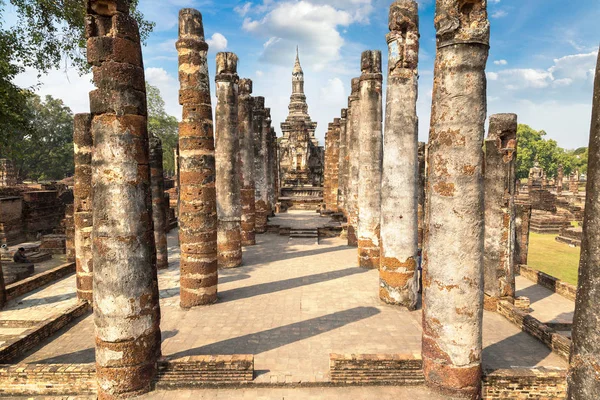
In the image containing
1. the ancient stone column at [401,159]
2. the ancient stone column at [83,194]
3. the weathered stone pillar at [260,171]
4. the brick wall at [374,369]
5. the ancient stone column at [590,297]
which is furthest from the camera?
the weathered stone pillar at [260,171]

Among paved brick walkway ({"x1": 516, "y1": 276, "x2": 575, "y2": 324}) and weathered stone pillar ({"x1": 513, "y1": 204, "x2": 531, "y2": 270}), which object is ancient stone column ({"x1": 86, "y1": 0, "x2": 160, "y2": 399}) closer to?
paved brick walkway ({"x1": 516, "y1": 276, "x2": 575, "y2": 324})

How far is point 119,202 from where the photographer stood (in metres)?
5.76

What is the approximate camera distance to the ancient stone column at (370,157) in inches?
490

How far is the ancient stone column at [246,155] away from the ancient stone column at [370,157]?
5663mm

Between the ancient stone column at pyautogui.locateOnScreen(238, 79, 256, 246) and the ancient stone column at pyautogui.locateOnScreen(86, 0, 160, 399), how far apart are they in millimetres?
10383

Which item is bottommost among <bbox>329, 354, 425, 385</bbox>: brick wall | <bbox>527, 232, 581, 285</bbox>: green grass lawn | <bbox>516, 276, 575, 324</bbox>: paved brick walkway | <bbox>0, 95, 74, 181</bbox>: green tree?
<bbox>527, 232, 581, 285</bbox>: green grass lawn

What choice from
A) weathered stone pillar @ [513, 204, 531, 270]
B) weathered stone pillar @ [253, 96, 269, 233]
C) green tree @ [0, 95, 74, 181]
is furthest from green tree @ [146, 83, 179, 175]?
weathered stone pillar @ [513, 204, 531, 270]

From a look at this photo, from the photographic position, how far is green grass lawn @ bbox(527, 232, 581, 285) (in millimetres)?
15659

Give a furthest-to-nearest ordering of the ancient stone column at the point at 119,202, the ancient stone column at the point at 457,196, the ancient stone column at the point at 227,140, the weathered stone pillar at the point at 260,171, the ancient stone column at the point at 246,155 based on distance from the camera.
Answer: the weathered stone pillar at the point at 260,171
the ancient stone column at the point at 246,155
the ancient stone column at the point at 227,140
the ancient stone column at the point at 119,202
the ancient stone column at the point at 457,196

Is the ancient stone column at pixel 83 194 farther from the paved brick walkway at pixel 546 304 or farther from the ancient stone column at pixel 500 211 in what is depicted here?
the paved brick walkway at pixel 546 304

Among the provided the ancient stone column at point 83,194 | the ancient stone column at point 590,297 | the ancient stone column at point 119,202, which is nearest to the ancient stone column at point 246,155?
the ancient stone column at point 83,194

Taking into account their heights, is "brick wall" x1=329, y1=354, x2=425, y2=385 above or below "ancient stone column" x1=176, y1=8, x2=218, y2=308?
below

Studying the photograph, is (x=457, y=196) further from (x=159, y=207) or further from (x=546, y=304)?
(x=159, y=207)

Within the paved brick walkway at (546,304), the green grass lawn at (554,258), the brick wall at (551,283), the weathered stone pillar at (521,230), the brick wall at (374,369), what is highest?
the weathered stone pillar at (521,230)
